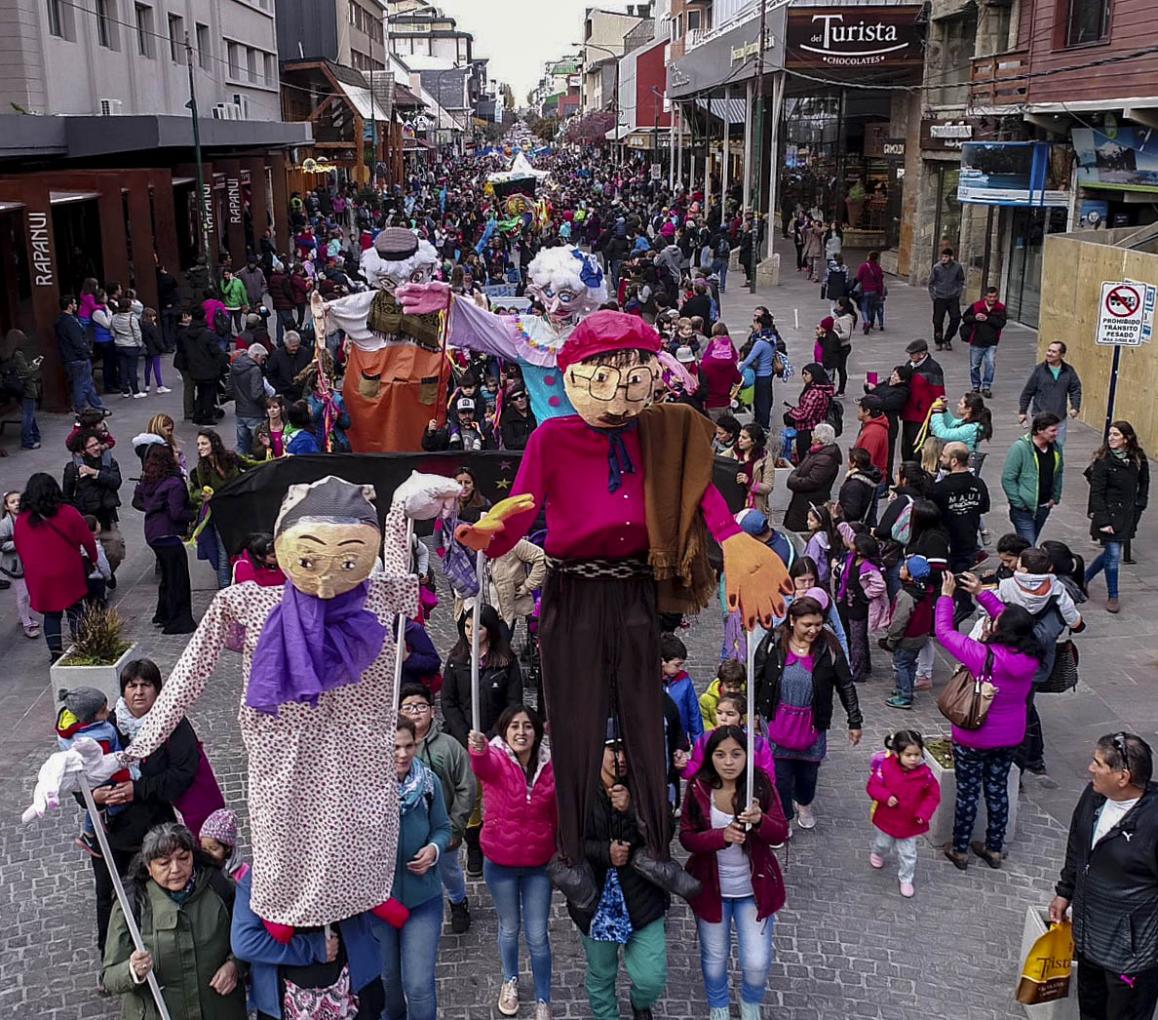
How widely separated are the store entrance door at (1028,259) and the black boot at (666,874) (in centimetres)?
1874

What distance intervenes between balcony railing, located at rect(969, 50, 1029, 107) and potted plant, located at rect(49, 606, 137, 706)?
1750 centimetres

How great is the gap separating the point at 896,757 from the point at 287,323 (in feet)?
51.6

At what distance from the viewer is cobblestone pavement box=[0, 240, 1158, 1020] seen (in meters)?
5.48

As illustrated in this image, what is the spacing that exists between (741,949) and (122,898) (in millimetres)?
2384

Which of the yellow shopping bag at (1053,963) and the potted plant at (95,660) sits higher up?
the potted plant at (95,660)

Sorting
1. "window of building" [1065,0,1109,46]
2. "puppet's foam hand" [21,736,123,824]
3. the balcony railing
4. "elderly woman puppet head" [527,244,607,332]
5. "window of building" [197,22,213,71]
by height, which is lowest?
"puppet's foam hand" [21,736,123,824]

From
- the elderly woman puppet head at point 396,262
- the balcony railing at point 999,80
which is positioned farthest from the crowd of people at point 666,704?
the balcony railing at point 999,80

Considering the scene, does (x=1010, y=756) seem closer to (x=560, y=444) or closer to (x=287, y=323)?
(x=560, y=444)

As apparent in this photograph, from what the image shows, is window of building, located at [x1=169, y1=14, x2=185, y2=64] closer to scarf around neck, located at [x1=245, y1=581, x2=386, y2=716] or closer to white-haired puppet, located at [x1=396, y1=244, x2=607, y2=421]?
white-haired puppet, located at [x1=396, y1=244, x2=607, y2=421]

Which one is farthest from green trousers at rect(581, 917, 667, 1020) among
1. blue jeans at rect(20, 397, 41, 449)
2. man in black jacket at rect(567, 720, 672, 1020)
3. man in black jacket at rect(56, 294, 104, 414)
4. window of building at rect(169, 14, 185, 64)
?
window of building at rect(169, 14, 185, 64)

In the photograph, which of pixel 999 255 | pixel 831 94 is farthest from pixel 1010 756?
pixel 831 94

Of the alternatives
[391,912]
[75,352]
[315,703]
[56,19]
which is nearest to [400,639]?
[315,703]

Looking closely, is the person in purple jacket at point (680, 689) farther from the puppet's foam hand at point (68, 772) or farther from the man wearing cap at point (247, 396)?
the man wearing cap at point (247, 396)

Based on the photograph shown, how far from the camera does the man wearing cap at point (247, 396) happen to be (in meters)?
12.9
